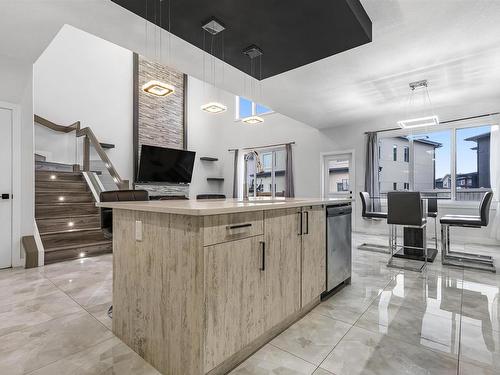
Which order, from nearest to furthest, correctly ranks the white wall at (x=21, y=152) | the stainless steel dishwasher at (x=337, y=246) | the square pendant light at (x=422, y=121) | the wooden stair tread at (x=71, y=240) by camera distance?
the stainless steel dishwasher at (x=337, y=246)
the white wall at (x=21, y=152)
the wooden stair tread at (x=71, y=240)
the square pendant light at (x=422, y=121)

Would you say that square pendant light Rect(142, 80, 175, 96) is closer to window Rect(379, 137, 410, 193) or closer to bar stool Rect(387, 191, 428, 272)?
bar stool Rect(387, 191, 428, 272)

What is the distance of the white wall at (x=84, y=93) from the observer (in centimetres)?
598

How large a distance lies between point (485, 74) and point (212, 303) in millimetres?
5091

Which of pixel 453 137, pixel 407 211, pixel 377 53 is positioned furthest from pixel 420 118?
pixel 453 137

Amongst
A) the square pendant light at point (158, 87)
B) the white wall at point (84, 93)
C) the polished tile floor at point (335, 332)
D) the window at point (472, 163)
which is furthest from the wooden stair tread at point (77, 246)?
the window at point (472, 163)

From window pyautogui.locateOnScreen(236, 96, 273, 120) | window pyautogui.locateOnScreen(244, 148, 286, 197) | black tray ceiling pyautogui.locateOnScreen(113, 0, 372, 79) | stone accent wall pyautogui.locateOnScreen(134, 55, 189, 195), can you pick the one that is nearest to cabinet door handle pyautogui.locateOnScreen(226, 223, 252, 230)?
black tray ceiling pyautogui.locateOnScreen(113, 0, 372, 79)

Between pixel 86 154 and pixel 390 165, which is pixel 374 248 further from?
pixel 86 154

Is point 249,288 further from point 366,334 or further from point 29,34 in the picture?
point 29,34

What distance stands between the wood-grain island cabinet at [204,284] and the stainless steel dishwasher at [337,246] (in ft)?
1.85

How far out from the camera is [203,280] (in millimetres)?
1267

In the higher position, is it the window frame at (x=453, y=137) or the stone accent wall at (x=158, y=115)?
the stone accent wall at (x=158, y=115)

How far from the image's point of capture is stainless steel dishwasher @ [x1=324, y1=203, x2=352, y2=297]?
245 centimetres

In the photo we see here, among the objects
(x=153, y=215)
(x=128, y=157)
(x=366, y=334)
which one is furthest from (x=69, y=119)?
(x=366, y=334)

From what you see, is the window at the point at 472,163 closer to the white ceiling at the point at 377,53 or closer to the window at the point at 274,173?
the white ceiling at the point at 377,53
